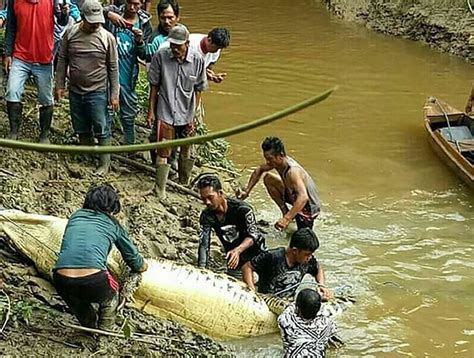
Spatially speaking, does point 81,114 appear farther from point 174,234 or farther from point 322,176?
point 322,176

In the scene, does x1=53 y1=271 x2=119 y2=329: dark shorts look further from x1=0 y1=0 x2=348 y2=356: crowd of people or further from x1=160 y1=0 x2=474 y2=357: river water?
x1=160 y1=0 x2=474 y2=357: river water

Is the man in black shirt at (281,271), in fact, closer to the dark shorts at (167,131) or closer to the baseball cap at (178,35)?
the dark shorts at (167,131)

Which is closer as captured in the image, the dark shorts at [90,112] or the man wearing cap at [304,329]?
the man wearing cap at [304,329]

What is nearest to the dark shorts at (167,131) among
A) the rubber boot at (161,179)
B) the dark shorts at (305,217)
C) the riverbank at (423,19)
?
the rubber boot at (161,179)

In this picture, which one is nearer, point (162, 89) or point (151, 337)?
point (151, 337)

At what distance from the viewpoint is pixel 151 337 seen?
594cm

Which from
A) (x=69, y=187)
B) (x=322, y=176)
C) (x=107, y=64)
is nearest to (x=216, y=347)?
(x=69, y=187)

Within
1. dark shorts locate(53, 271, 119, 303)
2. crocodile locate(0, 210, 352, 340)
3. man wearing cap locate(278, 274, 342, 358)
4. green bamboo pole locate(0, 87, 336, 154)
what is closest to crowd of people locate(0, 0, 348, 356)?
man wearing cap locate(278, 274, 342, 358)

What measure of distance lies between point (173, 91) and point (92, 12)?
3.97ft

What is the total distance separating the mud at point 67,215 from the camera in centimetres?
550

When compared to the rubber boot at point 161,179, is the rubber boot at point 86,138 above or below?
above

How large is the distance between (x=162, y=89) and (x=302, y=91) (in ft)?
25.6

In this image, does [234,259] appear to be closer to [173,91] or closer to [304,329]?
[304,329]

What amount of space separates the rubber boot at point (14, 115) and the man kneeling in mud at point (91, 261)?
262cm
